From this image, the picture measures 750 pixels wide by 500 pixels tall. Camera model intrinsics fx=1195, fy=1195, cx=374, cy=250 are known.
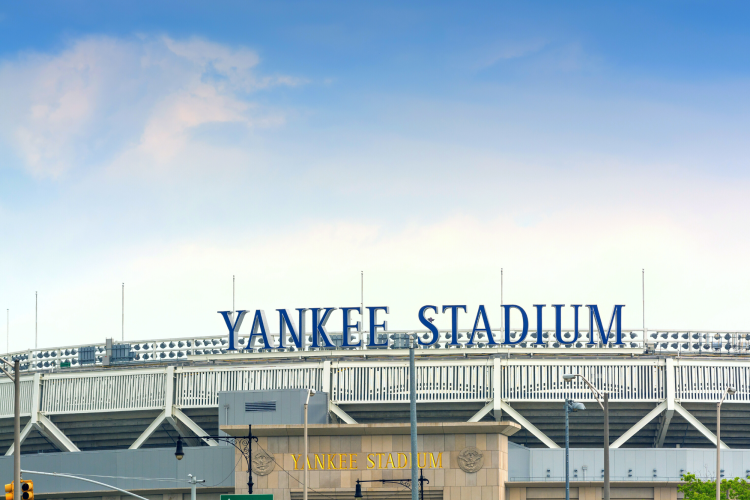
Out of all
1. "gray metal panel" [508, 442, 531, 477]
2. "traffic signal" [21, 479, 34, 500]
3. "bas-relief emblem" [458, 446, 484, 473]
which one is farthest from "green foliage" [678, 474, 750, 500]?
"traffic signal" [21, 479, 34, 500]

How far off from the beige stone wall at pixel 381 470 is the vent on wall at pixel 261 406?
6.01 metres

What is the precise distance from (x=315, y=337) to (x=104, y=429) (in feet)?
58.0

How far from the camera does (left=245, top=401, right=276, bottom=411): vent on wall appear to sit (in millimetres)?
77819

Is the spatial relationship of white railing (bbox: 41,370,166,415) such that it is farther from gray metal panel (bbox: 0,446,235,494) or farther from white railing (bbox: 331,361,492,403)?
white railing (bbox: 331,361,492,403)

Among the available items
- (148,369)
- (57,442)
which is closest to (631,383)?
(148,369)

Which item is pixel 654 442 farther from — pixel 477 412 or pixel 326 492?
pixel 326 492

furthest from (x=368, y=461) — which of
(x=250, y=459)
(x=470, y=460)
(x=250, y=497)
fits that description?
(x=250, y=497)

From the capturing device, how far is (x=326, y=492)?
70.4m

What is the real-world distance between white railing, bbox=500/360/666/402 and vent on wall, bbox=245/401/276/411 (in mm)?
16414

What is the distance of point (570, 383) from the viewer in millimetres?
83125

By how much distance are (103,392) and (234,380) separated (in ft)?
33.0

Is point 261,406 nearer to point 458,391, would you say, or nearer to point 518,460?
point 458,391

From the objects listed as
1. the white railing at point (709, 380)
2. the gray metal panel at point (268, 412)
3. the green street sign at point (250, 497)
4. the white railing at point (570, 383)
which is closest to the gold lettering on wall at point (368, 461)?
the gray metal panel at point (268, 412)

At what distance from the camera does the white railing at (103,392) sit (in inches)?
3415
